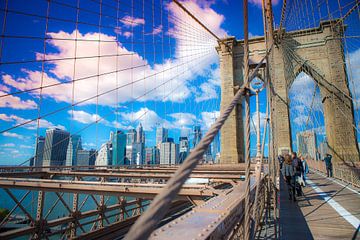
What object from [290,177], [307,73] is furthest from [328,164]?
[307,73]

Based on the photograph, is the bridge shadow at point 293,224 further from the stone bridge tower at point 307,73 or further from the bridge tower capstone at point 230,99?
the bridge tower capstone at point 230,99

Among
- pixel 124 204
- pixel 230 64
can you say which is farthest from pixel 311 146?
pixel 124 204

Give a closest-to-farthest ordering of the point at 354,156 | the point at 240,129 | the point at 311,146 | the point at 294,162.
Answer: the point at 294,162 → the point at 354,156 → the point at 240,129 → the point at 311,146

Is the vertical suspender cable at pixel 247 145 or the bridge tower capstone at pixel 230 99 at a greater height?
the bridge tower capstone at pixel 230 99

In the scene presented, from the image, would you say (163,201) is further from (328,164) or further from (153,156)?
(153,156)

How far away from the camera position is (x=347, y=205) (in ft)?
17.2

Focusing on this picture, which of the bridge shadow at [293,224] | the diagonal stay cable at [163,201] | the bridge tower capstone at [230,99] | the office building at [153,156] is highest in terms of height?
the bridge tower capstone at [230,99]

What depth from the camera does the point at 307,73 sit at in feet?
64.5

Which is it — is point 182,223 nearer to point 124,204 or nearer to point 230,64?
point 124,204

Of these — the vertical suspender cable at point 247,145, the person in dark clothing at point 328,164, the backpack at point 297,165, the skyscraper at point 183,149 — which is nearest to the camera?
the vertical suspender cable at point 247,145

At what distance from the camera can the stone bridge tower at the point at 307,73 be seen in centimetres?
1662

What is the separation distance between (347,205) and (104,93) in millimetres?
8859

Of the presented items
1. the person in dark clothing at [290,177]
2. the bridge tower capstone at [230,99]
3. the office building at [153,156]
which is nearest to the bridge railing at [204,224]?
the person in dark clothing at [290,177]

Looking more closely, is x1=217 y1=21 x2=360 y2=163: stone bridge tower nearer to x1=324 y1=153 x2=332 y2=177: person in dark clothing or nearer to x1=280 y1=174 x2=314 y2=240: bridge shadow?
x1=324 y1=153 x2=332 y2=177: person in dark clothing
